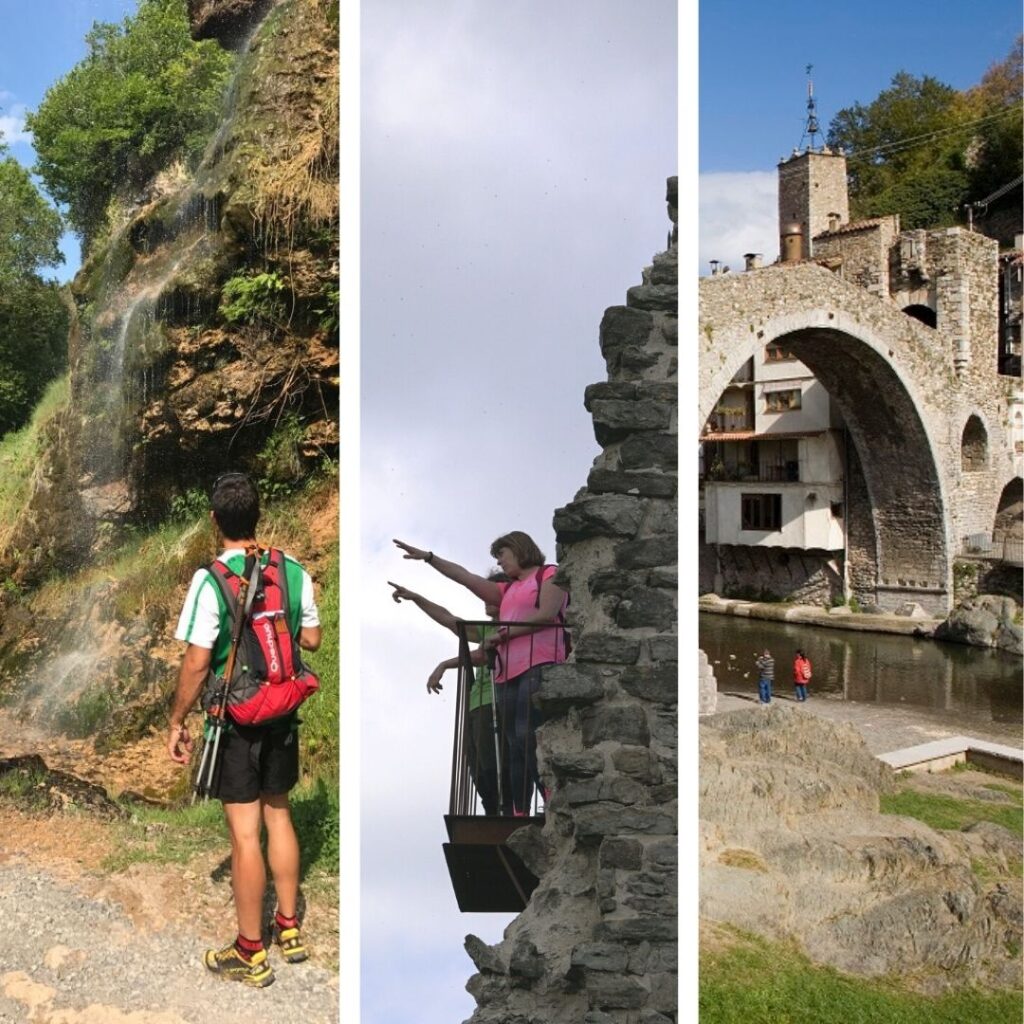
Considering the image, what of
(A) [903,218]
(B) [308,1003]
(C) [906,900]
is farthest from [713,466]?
(B) [308,1003]

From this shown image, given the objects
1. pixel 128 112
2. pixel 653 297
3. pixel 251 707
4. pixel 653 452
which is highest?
pixel 128 112

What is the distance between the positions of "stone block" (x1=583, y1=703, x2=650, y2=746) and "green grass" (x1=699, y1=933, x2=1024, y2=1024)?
2.95 ft

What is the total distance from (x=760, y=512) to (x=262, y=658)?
395 centimetres

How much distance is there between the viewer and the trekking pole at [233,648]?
3.57 meters

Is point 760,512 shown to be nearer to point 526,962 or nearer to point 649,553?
point 649,553

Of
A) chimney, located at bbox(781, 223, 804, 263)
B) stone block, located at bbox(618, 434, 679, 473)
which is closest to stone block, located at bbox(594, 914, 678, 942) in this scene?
stone block, located at bbox(618, 434, 679, 473)

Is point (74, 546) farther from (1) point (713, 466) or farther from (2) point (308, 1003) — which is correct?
(1) point (713, 466)

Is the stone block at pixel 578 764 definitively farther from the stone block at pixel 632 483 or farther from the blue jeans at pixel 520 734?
the stone block at pixel 632 483

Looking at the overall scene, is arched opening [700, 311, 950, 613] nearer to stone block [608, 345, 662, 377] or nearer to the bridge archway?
the bridge archway

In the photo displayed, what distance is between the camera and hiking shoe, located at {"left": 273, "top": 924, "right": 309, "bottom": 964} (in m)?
3.64

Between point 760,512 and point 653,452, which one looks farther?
point 760,512

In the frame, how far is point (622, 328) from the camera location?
12.1ft

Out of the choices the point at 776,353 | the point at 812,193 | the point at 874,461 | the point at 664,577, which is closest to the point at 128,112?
the point at 664,577

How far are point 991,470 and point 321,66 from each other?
14.1ft
